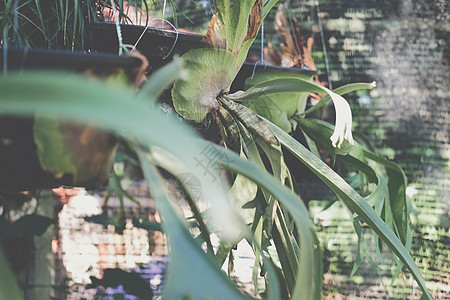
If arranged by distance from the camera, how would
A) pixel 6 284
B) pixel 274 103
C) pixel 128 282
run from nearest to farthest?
1. pixel 6 284
2. pixel 274 103
3. pixel 128 282

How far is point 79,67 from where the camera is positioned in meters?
0.22

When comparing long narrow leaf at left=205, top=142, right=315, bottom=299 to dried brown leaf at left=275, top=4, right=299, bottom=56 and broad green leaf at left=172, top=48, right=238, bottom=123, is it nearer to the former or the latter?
broad green leaf at left=172, top=48, right=238, bottom=123

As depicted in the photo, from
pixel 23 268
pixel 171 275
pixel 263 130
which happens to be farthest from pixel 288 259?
pixel 23 268

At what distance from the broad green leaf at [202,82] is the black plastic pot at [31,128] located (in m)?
0.18

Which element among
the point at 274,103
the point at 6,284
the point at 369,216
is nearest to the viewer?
the point at 6,284

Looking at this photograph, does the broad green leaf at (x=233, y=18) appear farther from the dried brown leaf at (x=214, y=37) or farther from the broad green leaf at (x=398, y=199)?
the broad green leaf at (x=398, y=199)

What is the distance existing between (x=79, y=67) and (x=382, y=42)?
1095mm

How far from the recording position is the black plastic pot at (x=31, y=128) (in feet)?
0.72

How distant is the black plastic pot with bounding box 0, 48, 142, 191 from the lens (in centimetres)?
22

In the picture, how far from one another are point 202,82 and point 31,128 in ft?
0.71

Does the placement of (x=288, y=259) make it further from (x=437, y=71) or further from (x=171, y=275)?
(x=437, y=71)

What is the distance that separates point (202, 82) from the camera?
0.44 meters

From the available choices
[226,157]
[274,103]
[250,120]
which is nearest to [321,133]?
[274,103]

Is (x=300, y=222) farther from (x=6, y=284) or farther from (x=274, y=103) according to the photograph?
(x=274, y=103)
